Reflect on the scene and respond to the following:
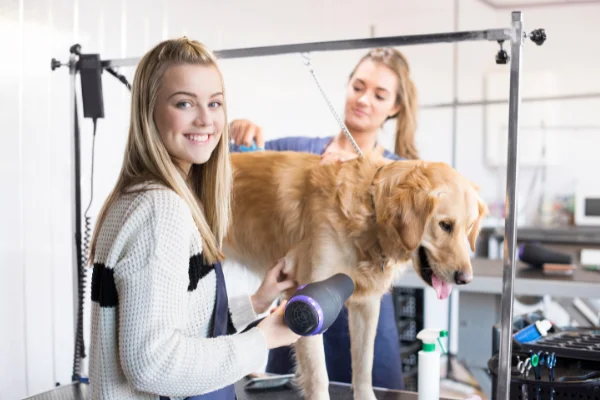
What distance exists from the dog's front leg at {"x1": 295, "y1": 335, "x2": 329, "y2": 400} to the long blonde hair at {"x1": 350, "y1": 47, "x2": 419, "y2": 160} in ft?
2.78

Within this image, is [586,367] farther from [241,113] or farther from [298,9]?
[298,9]

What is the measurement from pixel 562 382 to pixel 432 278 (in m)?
0.34

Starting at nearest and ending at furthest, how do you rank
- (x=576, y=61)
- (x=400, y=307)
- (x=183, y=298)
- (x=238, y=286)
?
1. (x=183, y=298)
2. (x=238, y=286)
3. (x=400, y=307)
4. (x=576, y=61)

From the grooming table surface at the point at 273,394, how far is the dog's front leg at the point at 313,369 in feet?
0.45

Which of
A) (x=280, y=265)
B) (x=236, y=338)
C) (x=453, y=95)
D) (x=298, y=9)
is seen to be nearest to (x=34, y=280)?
(x=280, y=265)

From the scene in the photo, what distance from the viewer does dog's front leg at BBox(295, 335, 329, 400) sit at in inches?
60.8

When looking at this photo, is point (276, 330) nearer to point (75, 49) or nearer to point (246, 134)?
point (246, 134)

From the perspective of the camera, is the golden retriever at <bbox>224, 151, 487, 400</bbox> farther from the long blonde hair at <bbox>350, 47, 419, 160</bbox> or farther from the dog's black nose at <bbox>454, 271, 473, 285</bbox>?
the long blonde hair at <bbox>350, 47, 419, 160</bbox>

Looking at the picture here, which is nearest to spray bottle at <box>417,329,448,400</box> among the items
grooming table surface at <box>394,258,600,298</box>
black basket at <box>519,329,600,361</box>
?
black basket at <box>519,329,600,361</box>

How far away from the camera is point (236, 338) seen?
1.05m

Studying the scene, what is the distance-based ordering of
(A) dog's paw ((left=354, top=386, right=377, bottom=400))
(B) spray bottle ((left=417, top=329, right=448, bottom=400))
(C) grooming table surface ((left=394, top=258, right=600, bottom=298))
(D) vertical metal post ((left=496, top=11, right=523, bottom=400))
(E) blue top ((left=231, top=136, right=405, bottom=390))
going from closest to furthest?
(D) vertical metal post ((left=496, top=11, right=523, bottom=400)) < (B) spray bottle ((left=417, top=329, right=448, bottom=400)) < (A) dog's paw ((left=354, top=386, right=377, bottom=400)) < (E) blue top ((left=231, top=136, right=405, bottom=390)) < (C) grooming table surface ((left=394, top=258, right=600, bottom=298))

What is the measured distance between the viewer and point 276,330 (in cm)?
113

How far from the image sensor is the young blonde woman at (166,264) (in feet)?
3.11

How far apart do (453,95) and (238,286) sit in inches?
180
